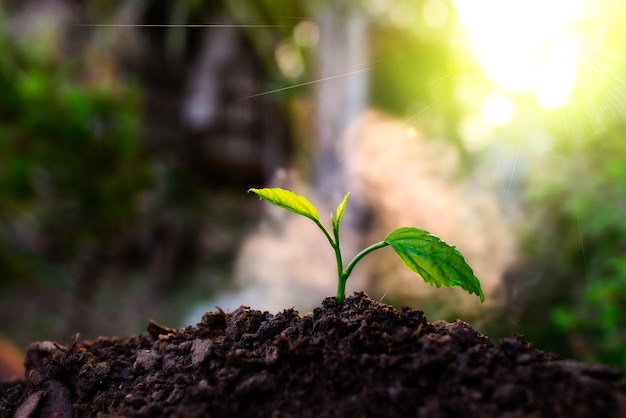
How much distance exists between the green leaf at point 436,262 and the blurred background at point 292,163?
1.83 m

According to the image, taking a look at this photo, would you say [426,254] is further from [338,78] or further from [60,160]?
[338,78]

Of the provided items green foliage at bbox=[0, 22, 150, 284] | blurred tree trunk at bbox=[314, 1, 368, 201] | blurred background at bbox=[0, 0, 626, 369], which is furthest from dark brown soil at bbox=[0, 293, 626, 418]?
blurred tree trunk at bbox=[314, 1, 368, 201]

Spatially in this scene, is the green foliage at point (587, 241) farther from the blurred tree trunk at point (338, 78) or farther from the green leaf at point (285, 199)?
the blurred tree trunk at point (338, 78)

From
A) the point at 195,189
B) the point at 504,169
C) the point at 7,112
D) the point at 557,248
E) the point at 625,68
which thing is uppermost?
the point at 195,189

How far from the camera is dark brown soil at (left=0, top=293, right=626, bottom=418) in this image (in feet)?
3.11

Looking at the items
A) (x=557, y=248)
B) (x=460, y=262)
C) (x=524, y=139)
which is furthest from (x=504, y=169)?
(x=460, y=262)

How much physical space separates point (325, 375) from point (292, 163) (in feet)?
29.3

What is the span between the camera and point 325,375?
1050 millimetres

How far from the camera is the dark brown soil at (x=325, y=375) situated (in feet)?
3.11

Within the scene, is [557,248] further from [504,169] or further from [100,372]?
[100,372]

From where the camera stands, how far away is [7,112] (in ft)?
20.0

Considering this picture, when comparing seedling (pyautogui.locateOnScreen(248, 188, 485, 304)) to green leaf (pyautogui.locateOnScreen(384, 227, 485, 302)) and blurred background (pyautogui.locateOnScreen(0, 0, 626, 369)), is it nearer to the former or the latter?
green leaf (pyautogui.locateOnScreen(384, 227, 485, 302))

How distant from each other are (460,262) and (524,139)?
17.2 ft

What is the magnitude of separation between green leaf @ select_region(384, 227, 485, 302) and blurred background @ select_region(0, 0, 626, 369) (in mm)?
1826
